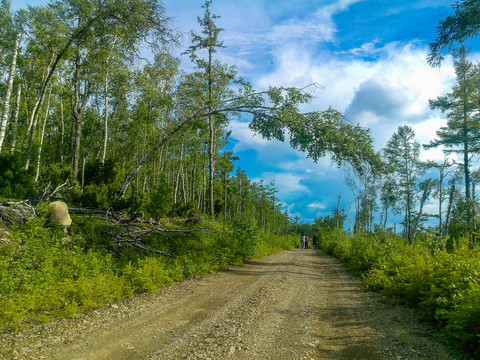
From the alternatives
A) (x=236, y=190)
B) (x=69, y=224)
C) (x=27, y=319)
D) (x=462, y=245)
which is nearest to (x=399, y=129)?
(x=236, y=190)

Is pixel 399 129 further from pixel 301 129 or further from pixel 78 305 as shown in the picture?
pixel 78 305

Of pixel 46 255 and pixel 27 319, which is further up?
pixel 46 255

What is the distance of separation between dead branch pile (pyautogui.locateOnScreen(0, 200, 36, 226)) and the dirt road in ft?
13.4

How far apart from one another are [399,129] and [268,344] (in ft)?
126

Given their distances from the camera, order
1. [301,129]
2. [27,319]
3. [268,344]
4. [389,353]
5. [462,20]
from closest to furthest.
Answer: [389,353]
[268,344]
[27,319]
[462,20]
[301,129]

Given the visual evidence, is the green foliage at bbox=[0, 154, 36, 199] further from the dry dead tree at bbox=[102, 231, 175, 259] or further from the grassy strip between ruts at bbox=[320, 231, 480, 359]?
the grassy strip between ruts at bbox=[320, 231, 480, 359]

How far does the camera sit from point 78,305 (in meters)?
5.17

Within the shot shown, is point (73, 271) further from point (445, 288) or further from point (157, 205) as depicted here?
point (157, 205)

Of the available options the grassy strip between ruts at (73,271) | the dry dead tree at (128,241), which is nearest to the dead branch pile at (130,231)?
the dry dead tree at (128,241)

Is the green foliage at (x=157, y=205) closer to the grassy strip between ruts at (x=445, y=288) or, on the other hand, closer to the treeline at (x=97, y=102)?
the treeline at (x=97, y=102)

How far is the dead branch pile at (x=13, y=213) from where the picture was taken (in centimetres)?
743

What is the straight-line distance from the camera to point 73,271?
5.78 metres

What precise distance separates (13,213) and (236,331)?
690 cm

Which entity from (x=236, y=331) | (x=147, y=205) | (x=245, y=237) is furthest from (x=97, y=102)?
(x=236, y=331)
